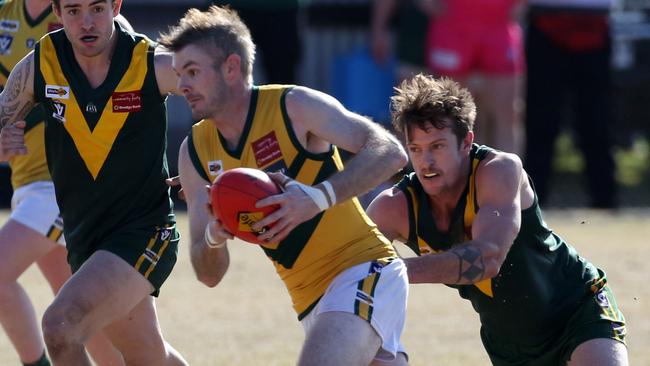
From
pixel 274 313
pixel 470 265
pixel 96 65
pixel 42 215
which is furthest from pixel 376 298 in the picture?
pixel 274 313

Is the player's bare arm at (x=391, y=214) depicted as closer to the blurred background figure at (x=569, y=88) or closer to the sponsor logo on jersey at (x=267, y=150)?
the sponsor logo on jersey at (x=267, y=150)

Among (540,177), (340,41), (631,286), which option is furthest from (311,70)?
(631,286)

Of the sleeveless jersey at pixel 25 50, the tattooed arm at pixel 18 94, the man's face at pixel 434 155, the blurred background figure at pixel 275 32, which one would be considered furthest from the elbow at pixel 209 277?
the blurred background figure at pixel 275 32

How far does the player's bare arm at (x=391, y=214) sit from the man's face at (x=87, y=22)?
1.41m

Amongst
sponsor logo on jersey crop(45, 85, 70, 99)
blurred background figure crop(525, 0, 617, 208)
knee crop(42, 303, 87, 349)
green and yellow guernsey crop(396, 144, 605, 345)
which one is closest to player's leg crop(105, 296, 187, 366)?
knee crop(42, 303, 87, 349)

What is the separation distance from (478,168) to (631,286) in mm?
5076

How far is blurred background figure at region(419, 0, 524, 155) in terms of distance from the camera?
1391 centimetres

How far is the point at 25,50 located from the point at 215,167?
2.16m

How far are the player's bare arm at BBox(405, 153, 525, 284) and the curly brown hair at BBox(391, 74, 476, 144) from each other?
222 millimetres

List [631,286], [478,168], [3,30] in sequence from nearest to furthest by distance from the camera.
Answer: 1. [478,168]
2. [3,30]
3. [631,286]

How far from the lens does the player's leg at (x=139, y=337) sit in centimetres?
634

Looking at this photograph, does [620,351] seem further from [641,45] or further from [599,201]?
[641,45]

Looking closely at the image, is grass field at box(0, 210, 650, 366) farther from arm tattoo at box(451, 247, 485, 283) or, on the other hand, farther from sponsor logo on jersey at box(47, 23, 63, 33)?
arm tattoo at box(451, 247, 485, 283)

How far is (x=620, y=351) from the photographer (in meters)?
6.08
